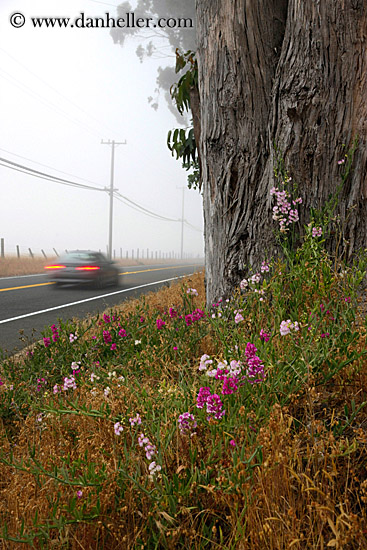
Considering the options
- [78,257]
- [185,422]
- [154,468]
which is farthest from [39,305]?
[154,468]

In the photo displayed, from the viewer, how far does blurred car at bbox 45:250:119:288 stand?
53.4 feet

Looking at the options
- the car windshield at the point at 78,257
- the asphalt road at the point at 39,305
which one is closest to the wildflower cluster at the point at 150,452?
the asphalt road at the point at 39,305

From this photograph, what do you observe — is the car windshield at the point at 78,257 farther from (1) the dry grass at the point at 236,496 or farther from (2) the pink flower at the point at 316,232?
(1) the dry grass at the point at 236,496

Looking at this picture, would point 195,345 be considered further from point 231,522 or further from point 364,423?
point 231,522

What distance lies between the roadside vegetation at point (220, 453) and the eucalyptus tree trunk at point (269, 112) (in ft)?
3.27

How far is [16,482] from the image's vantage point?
7.76 feet

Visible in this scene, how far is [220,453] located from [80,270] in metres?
14.7

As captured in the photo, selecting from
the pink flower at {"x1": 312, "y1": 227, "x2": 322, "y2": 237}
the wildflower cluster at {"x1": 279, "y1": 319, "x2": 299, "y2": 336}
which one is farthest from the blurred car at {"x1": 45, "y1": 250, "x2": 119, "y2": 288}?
the wildflower cluster at {"x1": 279, "y1": 319, "x2": 299, "y2": 336}

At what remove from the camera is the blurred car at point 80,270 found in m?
16.3

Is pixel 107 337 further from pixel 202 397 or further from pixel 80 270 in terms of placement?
pixel 80 270

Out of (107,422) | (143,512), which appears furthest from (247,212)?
(143,512)

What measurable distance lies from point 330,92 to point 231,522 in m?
3.64

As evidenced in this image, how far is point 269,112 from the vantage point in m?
4.57

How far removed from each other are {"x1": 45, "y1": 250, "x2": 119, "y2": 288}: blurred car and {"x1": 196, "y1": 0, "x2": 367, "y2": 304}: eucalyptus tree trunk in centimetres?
1162
